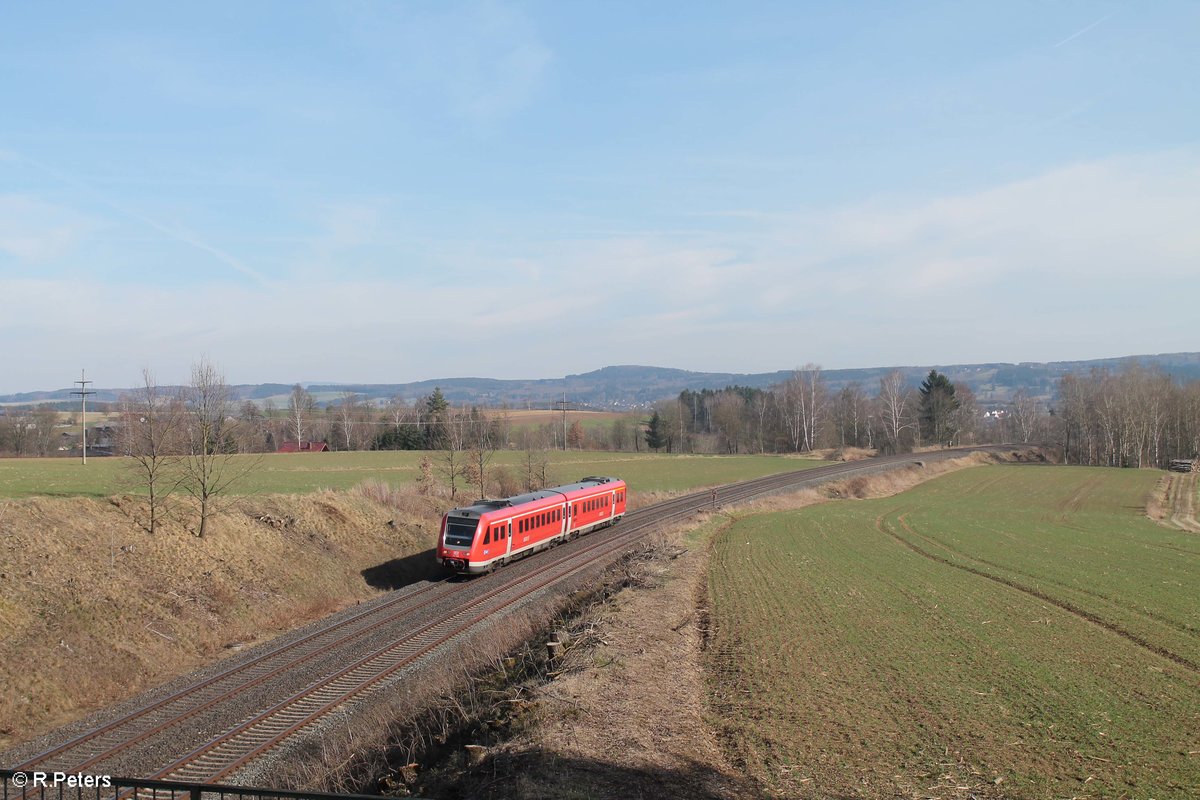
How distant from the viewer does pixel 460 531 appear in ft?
97.2

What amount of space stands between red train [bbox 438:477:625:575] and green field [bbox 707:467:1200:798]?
8.17 metres

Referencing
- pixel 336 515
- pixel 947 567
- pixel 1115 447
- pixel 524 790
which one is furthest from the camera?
pixel 1115 447

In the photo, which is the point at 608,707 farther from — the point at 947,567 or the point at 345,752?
the point at 947,567

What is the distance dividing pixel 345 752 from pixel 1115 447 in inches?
4173

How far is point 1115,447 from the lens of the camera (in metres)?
95.1

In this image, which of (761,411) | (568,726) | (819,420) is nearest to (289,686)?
(568,726)

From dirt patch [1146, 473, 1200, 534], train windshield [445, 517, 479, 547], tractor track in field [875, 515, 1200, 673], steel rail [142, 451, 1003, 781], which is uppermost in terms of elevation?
train windshield [445, 517, 479, 547]

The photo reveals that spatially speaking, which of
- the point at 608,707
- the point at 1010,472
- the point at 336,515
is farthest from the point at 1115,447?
the point at 608,707

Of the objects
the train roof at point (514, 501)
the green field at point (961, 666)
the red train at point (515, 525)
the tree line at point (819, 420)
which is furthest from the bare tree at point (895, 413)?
the red train at point (515, 525)

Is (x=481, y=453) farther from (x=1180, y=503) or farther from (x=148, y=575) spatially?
(x=1180, y=503)

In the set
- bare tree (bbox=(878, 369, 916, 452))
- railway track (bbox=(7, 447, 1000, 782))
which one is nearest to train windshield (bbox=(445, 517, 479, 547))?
railway track (bbox=(7, 447, 1000, 782))

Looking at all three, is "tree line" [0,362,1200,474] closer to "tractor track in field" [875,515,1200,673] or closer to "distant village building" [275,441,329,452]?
"distant village building" [275,441,329,452]

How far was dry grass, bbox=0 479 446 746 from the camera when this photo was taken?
18203 millimetres

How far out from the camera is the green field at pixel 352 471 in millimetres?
32375
